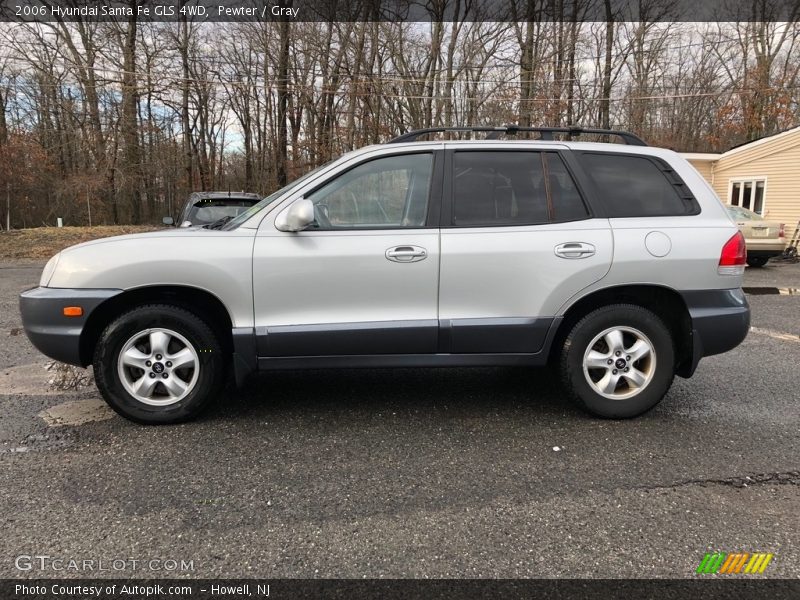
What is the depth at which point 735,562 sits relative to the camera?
7.54 ft

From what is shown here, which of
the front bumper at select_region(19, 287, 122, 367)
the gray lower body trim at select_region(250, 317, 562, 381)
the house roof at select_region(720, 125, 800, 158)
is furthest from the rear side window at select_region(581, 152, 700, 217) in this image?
the house roof at select_region(720, 125, 800, 158)

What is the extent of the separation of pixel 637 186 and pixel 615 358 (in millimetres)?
1216

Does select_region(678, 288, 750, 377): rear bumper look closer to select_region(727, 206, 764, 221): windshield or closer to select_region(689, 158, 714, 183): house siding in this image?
select_region(727, 206, 764, 221): windshield

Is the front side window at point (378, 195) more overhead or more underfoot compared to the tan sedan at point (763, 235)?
more overhead

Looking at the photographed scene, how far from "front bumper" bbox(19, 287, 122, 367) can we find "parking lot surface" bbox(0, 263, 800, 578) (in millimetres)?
584

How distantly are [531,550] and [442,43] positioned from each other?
26.0 metres

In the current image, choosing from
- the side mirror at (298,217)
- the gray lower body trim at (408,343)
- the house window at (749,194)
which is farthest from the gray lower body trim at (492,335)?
the house window at (749,194)

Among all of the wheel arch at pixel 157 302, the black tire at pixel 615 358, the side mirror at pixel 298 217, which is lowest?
the black tire at pixel 615 358

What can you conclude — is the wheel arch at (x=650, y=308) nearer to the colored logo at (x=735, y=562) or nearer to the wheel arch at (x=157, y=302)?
the colored logo at (x=735, y=562)

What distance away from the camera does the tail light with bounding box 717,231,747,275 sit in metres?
3.67

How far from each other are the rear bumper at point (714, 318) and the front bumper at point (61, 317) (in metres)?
3.78

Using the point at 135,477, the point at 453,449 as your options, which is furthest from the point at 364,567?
the point at 135,477

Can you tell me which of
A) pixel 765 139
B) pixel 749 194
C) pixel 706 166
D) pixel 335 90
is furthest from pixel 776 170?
pixel 335 90

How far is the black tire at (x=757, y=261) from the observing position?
45.8 feet
